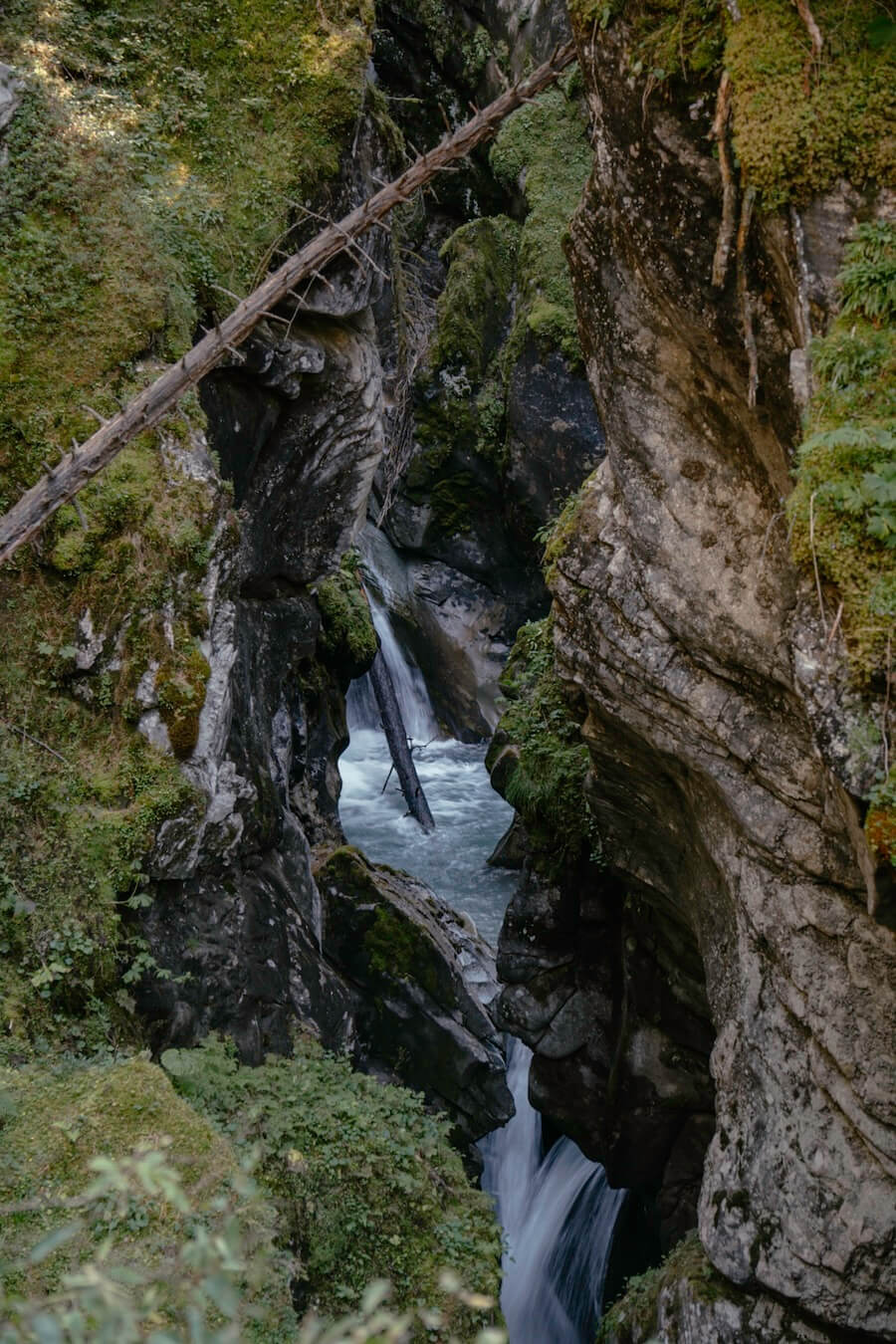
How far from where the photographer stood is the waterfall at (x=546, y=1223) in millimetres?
10453

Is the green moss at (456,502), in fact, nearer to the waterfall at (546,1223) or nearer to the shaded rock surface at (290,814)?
the shaded rock surface at (290,814)

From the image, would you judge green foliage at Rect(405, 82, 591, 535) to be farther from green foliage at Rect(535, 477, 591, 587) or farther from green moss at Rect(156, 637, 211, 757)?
green moss at Rect(156, 637, 211, 757)

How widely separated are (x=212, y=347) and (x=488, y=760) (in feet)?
23.5

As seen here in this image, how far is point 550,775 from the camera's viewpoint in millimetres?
10523

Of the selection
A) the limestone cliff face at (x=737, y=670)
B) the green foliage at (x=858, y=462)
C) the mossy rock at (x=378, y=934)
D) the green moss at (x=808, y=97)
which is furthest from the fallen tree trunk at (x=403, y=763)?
the green foliage at (x=858, y=462)

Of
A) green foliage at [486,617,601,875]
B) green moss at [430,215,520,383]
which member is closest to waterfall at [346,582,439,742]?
green moss at [430,215,520,383]

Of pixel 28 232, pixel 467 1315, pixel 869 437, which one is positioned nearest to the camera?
pixel 869 437

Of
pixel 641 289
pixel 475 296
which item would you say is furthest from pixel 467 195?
pixel 641 289

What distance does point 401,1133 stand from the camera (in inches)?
282

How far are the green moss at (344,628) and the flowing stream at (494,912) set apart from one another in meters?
3.63

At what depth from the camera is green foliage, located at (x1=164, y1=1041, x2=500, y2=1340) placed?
6285 mm

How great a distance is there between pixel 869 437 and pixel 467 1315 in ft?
18.8

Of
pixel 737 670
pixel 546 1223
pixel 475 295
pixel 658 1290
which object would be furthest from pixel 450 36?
pixel 658 1290

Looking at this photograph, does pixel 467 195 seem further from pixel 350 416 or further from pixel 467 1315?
pixel 467 1315
